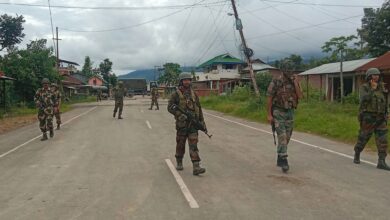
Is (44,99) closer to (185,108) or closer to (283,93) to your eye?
(185,108)

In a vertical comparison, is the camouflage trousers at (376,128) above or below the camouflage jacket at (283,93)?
below

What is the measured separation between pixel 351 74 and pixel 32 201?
2937 centimetres

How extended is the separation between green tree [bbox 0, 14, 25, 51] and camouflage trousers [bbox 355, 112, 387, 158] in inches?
2130

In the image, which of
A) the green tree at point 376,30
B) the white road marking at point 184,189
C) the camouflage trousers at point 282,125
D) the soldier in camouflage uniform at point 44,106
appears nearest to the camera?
the white road marking at point 184,189

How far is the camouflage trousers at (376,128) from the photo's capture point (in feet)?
30.1

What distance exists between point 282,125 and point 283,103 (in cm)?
39

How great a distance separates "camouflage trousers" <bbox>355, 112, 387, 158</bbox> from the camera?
9172 millimetres

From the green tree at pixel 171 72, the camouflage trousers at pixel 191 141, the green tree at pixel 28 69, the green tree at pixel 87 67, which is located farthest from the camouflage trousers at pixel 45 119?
the green tree at pixel 87 67

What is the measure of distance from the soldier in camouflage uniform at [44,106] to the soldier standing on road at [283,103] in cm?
834

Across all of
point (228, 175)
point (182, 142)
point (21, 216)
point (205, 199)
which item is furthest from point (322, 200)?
point (21, 216)

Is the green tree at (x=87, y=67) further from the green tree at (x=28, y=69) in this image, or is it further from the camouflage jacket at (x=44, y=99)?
the camouflage jacket at (x=44, y=99)

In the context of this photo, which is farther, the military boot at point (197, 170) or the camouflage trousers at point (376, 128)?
the camouflage trousers at point (376, 128)

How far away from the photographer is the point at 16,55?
39250mm

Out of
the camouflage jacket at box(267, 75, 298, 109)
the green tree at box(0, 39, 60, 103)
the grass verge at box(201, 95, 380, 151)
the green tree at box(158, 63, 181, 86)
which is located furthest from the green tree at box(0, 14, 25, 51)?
the camouflage jacket at box(267, 75, 298, 109)
